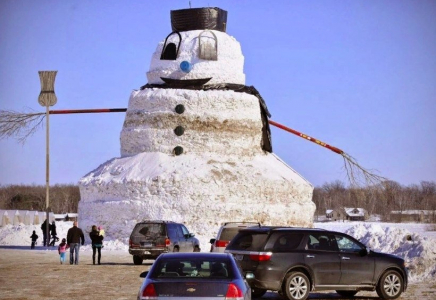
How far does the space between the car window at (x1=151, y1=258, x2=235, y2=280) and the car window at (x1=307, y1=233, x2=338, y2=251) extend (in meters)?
6.27

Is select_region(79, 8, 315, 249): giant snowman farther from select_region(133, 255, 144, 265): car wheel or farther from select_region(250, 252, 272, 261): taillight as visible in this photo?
select_region(250, 252, 272, 261): taillight

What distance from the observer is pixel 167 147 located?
165 ft

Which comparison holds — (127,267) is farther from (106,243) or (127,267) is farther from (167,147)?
(167,147)

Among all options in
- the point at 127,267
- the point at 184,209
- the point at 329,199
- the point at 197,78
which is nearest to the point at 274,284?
the point at 127,267

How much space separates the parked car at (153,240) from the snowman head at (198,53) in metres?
19.9

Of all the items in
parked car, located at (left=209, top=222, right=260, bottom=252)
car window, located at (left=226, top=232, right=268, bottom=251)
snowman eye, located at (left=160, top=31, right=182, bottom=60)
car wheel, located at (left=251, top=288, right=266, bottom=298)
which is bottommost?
car wheel, located at (left=251, top=288, right=266, bottom=298)

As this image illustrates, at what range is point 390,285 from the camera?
1945 centimetres

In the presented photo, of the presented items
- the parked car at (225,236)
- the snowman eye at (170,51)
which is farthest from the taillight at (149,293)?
the snowman eye at (170,51)

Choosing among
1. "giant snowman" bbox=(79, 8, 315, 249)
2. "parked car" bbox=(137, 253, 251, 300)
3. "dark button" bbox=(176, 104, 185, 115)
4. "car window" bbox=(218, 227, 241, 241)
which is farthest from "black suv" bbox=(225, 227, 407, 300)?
"dark button" bbox=(176, 104, 185, 115)

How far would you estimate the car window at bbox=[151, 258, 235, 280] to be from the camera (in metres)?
12.6

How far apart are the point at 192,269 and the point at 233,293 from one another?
2.73ft

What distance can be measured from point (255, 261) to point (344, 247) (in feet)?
7.70

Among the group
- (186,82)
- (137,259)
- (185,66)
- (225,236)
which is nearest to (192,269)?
(225,236)

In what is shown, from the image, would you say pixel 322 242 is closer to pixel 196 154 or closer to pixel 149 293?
pixel 149 293
